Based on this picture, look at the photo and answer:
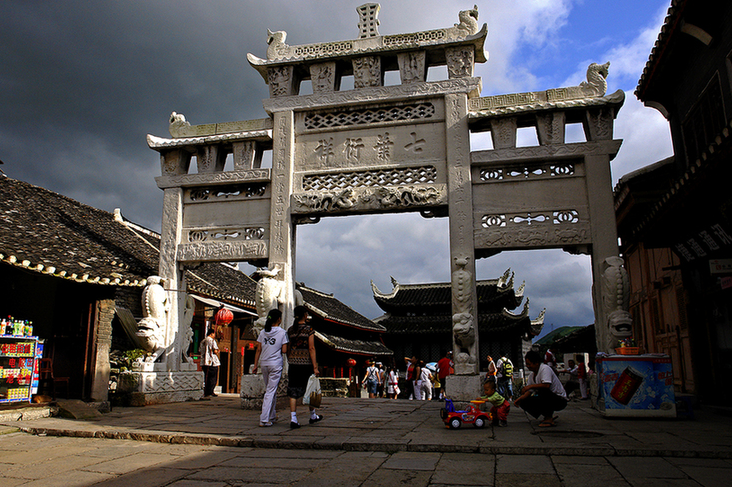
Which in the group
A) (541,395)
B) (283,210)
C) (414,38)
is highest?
(414,38)

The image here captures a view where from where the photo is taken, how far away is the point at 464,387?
8.21m

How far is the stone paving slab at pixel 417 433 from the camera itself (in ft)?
15.4

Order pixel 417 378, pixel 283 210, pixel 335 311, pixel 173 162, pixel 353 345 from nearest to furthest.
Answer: pixel 283 210 → pixel 173 162 → pixel 417 378 → pixel 353 345 → pixel 335 311

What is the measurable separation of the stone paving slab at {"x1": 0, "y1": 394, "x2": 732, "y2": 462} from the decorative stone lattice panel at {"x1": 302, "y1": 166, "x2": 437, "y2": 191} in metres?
4.15

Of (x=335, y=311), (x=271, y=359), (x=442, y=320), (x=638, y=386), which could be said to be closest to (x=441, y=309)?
(x=442, y=320)

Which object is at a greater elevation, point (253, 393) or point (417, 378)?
point (253, 393)

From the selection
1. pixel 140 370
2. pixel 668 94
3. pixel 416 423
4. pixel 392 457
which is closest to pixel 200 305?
pixel 140 370

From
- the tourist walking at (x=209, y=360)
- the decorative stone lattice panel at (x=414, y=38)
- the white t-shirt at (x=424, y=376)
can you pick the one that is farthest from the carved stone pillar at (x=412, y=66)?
the white t-shirt at (x=424, y=376)

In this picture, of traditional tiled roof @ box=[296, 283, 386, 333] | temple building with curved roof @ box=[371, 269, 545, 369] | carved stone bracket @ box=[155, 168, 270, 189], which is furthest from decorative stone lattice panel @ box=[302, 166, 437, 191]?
temple building with curved roof @ box=[371, 269, 545, 369]

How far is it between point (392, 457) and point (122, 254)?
8.38 meters

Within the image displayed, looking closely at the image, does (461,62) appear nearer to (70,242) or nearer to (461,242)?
(461,242)

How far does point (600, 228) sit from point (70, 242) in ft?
31.3

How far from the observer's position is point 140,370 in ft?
30.9

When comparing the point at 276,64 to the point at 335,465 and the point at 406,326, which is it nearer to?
the point at 335,465
